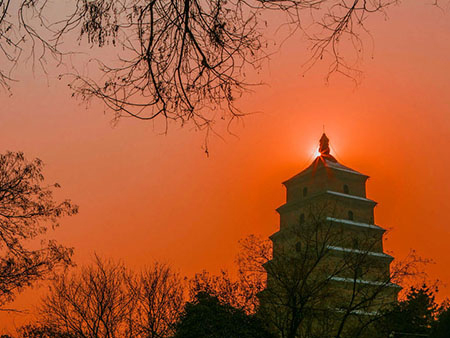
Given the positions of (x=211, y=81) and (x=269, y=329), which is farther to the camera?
(x=269, y=329)

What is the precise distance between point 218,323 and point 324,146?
41.9m

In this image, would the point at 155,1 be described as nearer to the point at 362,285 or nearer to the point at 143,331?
the point at 362,285

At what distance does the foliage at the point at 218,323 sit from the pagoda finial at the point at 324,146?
38.3m

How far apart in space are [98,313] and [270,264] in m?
9.17

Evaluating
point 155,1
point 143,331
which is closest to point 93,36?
point 155,1

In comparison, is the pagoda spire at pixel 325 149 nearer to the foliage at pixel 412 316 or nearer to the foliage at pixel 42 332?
the foliage at pixel 412 316

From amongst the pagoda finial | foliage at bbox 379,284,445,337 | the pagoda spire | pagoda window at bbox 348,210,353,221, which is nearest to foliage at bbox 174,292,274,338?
foliage at bbox 379,284,445,337

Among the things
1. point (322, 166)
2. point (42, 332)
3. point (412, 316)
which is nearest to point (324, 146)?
point (322, 166)

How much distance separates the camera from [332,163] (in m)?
55.6

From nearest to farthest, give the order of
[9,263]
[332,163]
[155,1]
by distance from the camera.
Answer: [155,1]
[9,263]
[332,163]

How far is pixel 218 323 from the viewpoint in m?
21.8

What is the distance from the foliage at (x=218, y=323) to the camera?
21.4 meters

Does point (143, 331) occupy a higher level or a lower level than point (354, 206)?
lower

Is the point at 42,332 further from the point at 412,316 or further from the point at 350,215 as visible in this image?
the point at 350,215
